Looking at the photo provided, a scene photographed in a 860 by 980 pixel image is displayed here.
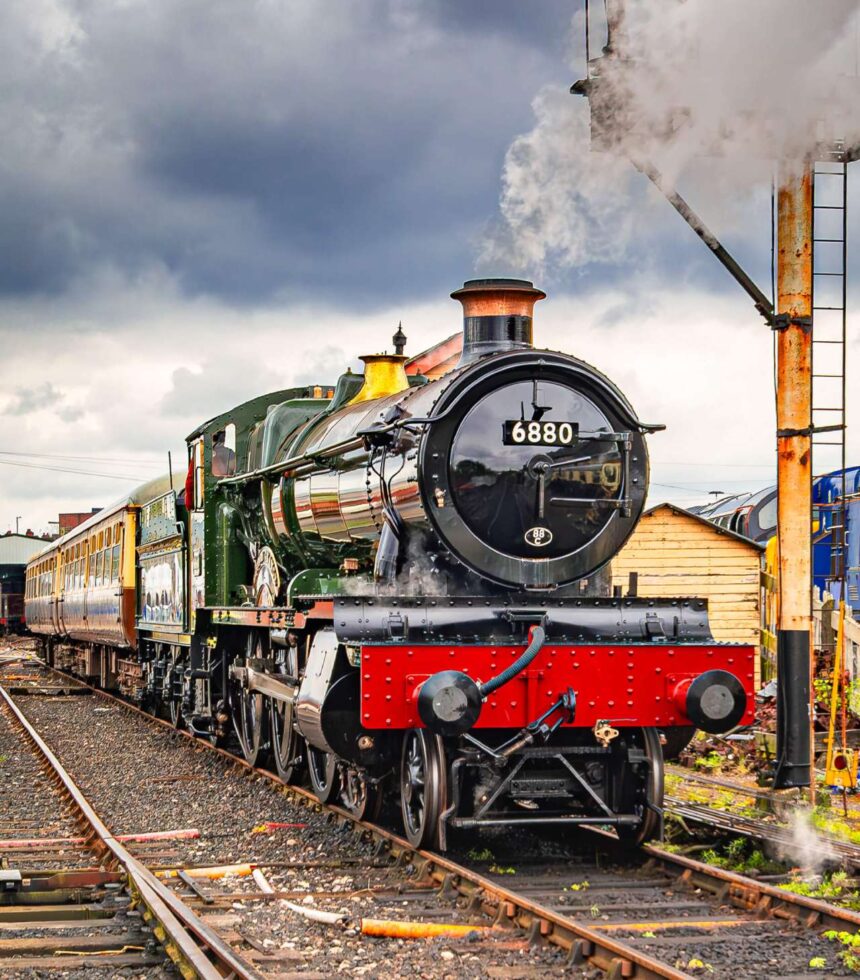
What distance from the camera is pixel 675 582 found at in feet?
52.0

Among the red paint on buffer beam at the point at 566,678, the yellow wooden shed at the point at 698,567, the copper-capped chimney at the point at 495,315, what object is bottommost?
the red paint on buffer beam at the point at 566,678

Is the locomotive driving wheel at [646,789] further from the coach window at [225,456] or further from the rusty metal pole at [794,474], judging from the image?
the coach window at [225,456]

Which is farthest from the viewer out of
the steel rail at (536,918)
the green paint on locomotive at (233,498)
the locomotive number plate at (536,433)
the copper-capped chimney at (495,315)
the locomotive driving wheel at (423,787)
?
the green paint on locomotive at (233,498)

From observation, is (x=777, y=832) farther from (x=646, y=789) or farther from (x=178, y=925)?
(x=178, y=925)

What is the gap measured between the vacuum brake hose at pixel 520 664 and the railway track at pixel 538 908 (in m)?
0.96

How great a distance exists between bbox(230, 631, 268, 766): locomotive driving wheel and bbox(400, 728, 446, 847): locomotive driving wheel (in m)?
3.42

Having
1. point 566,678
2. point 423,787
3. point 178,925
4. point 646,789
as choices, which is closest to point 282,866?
point 423,787

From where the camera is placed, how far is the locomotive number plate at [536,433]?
7.99m

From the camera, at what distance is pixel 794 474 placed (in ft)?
30.0

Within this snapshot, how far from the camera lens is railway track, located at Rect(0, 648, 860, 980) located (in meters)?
5.57

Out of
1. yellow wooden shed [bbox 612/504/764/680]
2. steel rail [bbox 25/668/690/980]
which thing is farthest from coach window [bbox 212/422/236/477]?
yellow wooden shed [bbox 612/504/764/680]

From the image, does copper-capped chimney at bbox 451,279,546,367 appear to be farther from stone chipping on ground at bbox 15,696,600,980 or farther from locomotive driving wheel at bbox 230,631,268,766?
locomotive driving wheel at bbox 230,631,268,766

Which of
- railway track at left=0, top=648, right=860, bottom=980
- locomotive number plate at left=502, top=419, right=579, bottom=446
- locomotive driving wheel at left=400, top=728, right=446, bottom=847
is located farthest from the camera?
locomotive number plate at left=502, top=419, right=579, bottom=446

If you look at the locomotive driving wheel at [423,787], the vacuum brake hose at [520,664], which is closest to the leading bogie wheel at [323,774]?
the locomotive driving wheel at [423,787]
